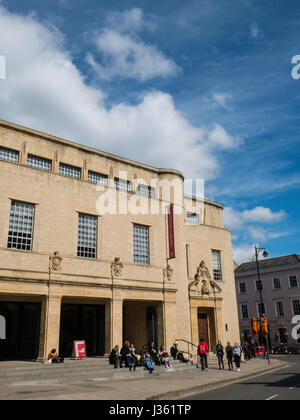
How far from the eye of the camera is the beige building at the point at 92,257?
790 inches

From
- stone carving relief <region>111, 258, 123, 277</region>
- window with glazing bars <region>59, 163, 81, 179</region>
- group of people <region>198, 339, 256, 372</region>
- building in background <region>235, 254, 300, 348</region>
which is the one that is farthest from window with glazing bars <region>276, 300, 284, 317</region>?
window with glazing bars <region>59, 163, 81, 179</region>

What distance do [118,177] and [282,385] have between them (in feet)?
56.7

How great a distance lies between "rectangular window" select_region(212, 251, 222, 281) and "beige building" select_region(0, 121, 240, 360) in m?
1.42

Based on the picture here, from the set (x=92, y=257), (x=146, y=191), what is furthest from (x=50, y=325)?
(x=146, y=191)

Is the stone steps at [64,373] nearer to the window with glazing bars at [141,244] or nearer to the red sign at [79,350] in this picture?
the red sign at [79,350]

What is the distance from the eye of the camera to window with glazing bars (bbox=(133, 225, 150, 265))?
2512 centimetres

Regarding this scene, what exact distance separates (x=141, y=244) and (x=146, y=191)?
4.78m

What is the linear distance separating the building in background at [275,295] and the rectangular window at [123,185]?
28658 millimetres

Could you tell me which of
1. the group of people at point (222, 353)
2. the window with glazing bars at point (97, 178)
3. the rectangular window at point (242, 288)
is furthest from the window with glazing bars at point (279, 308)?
the window with glazing bars at point (97, 178)

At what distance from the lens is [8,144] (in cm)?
2262

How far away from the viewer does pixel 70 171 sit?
2519 cm

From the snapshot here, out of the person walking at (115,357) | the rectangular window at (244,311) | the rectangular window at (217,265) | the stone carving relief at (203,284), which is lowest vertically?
the person walking at (115,357)

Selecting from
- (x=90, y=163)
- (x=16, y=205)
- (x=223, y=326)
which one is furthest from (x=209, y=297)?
(x=16, y=205)
